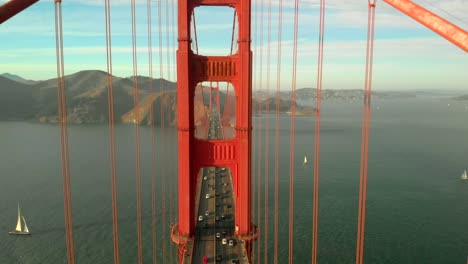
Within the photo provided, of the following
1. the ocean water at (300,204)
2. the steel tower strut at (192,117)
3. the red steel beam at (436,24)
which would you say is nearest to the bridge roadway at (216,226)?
the steel tower strut at (192,117)

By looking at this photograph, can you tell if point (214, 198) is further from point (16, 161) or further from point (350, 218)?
point (16, 161)

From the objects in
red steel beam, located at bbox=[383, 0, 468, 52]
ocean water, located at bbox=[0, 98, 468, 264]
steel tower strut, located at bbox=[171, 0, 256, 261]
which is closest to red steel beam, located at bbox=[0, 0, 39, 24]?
red steel beam, located at bbox=[383, 0, 468, 52]

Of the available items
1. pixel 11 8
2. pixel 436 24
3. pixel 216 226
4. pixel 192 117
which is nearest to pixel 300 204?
pixel 216 226

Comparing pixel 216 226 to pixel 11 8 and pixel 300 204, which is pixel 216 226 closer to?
pixel 300 204

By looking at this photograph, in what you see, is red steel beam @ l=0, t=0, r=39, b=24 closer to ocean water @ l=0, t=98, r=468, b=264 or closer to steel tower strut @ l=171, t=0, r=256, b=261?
steel tower strut @ l=171, t=0, r=256, b=261

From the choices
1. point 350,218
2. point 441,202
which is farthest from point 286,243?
point 441,202

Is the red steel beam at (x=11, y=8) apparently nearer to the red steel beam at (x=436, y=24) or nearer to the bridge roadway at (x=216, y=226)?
the red steel beam at (x=436, y=24)
